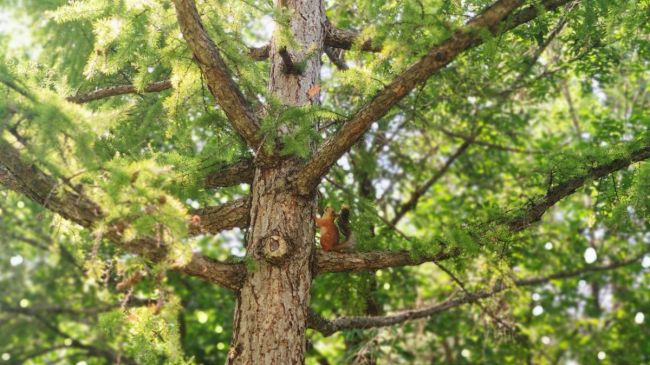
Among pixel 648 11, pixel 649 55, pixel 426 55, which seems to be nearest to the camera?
pixel 426 55

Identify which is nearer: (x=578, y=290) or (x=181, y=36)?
(x=181, y=36)

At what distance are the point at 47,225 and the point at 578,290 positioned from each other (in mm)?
9775

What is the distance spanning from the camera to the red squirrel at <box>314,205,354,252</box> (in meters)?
4.49

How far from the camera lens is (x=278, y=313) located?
365 cm

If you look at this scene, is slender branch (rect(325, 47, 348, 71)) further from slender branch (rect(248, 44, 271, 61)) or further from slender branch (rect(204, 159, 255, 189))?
slender branch (rect(204, 159, 255, 189))

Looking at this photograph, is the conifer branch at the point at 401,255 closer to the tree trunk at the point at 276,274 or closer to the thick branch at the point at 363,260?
the thick branch at the point at 363,260

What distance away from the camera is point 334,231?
449 cm

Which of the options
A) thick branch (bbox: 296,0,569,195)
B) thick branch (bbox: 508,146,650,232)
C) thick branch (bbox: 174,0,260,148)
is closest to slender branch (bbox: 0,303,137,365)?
thick branch (bbox: 174,0,260,148)

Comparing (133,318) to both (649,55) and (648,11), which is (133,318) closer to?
(648,11)

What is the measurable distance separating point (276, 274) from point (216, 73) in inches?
49.3

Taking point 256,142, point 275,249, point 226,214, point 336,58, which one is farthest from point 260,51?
point 275,249

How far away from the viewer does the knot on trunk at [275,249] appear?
3738 millimetres

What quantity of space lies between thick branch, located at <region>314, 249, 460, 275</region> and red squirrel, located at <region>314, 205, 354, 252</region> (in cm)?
40

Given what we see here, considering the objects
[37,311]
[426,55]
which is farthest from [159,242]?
[37,311]
